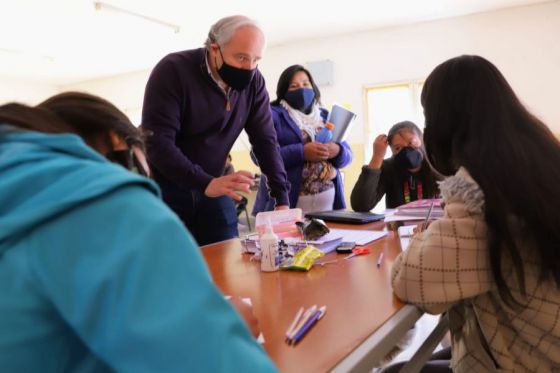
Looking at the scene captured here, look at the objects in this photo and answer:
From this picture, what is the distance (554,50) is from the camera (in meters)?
4.80

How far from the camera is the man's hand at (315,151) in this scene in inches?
81.6

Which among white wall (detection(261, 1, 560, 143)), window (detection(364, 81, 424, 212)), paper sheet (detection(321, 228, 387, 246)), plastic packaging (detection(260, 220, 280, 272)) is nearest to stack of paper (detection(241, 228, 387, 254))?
paper sheet (detection(321, 228, 387, 246))

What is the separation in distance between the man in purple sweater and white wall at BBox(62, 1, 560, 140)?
370cm

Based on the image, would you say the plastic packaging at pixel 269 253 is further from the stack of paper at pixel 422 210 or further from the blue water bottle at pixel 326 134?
the blue water bottle at pixel 326 134

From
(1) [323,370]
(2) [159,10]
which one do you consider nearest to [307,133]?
(1) [323,370]

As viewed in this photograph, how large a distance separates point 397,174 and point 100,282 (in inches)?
78.2

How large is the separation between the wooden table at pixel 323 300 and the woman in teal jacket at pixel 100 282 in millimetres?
310

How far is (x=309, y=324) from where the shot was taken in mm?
738

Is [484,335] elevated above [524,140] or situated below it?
below

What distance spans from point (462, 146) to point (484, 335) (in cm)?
39

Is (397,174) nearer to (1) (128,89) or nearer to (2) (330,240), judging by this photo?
(2) (330,240)

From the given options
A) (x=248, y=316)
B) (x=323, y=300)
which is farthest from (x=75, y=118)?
(x=323, y=300)

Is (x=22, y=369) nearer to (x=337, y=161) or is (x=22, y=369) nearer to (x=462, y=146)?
(x=462, y=146)

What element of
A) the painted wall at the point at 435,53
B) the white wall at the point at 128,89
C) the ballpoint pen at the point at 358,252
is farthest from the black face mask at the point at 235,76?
the white wall at the point at 128,89
